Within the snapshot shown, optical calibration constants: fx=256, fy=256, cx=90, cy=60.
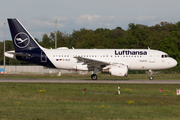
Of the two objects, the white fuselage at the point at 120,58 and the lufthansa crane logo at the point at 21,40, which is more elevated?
the lufthansa crane logo at the point at 21,40

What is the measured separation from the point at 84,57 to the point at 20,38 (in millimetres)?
10156

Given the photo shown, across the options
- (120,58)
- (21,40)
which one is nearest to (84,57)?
(120,58)

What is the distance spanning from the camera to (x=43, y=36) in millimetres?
126625

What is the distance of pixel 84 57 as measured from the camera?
124 ft

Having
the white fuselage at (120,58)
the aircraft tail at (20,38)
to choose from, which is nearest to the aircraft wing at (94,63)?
the white fuselage at (120,58)

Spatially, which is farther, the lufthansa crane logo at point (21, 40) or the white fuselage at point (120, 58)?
the lufthansa crane logo at point (21, 40)

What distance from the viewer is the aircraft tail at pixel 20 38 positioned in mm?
38531

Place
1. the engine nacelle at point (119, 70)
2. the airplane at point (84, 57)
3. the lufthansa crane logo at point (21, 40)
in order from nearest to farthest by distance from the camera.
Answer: the engine nacelle at point (119, 70) < the airplane at point (84, 57) < the lufthansa crane logo at point (21, 40)

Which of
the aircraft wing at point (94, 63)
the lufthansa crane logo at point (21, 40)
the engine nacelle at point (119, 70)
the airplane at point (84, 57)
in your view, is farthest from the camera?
the lufthansa crane logo at point (21, 40)

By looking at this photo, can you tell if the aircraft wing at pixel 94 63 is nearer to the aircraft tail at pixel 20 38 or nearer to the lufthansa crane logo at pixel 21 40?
the aircraft tail at pixel 20 38

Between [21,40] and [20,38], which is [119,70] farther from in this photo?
[20,38]

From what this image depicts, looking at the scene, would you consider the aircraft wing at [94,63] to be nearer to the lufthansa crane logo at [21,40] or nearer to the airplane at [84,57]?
the airplane at [84,57]

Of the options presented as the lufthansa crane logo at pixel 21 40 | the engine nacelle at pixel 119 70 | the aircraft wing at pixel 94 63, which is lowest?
the engine nacelle at pixel 119 70

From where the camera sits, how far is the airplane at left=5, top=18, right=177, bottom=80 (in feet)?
123
